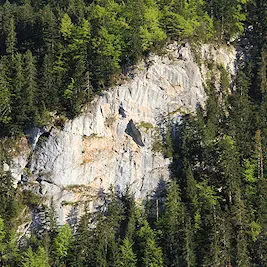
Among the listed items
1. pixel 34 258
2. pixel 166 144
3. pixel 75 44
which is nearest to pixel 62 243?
pixel 34 258

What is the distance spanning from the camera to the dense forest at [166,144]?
159 feet

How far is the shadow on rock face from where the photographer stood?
59031 millimetres

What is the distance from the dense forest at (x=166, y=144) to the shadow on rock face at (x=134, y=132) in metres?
4.09

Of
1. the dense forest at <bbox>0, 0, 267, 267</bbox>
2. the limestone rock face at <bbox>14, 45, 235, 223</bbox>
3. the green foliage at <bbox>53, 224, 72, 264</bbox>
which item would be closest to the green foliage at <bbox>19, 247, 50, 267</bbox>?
the dense forest at <bbox>0, 0, 267, 267</bbox>

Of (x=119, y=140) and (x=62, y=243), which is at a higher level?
(x=119, y=140)

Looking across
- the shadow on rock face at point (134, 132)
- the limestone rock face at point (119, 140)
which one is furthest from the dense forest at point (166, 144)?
the shadow on rock face at point (134, 132)

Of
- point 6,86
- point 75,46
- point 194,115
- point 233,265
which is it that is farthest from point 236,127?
point 6,86

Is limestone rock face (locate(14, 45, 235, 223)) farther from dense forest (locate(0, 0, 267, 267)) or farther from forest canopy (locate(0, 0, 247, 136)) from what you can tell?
forest canopy (locate(0, 0, 247, 136))

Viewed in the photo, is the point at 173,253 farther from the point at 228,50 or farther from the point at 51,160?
the point at 228,50

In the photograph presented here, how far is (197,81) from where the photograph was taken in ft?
213

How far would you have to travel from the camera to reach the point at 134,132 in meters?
59.2

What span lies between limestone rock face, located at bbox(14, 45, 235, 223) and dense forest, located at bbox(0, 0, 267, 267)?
68.3 inches

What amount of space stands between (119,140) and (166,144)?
20.1 feet

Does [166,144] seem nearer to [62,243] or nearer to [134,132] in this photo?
[134,132]
